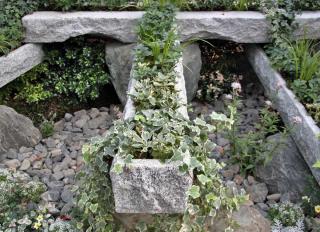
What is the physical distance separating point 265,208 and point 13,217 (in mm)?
1773

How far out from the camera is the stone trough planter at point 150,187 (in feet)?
7.25

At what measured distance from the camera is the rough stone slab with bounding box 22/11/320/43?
4234mm

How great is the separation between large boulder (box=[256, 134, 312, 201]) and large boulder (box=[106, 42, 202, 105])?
3.95 feet

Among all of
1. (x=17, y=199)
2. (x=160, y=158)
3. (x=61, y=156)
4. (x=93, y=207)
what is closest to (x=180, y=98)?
(x=160, y=158)

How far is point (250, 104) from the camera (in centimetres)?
470

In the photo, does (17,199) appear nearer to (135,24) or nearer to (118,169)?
(118,169)

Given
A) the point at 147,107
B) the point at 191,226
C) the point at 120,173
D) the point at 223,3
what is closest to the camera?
the point at 120,173

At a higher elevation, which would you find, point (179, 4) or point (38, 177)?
point (179, 4)

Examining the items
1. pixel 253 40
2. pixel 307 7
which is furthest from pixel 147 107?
pixel 307 7

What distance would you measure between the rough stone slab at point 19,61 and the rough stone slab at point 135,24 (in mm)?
120

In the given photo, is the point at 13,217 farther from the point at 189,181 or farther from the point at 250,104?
the point at 250,104

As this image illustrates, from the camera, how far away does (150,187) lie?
2.22m

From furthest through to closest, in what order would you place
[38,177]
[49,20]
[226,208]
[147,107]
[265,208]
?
[49,20], [38,177], [265,208], [147,107], [226,208]

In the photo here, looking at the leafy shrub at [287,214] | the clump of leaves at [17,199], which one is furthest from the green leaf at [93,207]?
the leafy shrub at [287,214]
